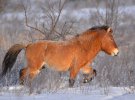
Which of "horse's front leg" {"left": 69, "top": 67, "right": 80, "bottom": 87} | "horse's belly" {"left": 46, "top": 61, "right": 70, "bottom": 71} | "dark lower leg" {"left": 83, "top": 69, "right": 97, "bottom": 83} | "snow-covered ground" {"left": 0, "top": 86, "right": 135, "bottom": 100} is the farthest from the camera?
"horse's belly" {"left": 46, "top": 61, "right": 70, "bottom": 71}

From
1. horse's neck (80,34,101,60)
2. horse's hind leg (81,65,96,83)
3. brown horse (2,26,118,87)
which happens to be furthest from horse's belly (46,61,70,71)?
horse's neck (80,34,101,60)

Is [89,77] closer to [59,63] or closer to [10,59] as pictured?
[59,63]

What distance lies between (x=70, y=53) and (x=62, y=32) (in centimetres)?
414

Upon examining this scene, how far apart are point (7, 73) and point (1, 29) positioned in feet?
25.6

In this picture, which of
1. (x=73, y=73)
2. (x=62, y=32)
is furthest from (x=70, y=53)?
(x=62, y=32)

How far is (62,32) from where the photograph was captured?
14266 millimetres

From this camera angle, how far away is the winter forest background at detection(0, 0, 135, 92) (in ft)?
32.6

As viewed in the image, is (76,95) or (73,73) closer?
(76,95)

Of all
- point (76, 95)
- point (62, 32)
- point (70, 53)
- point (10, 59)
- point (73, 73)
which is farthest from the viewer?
point (62, 32)

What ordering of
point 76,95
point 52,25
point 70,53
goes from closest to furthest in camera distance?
1. point 76,95
2. point 70,53
3. point 52,25

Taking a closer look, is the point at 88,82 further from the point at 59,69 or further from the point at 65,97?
the point at 65,97

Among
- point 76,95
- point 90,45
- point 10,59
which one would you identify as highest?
point 90,45

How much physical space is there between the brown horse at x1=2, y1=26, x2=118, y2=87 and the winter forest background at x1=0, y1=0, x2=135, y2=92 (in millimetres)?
224

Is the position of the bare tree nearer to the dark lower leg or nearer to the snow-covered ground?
the dark lower leg
